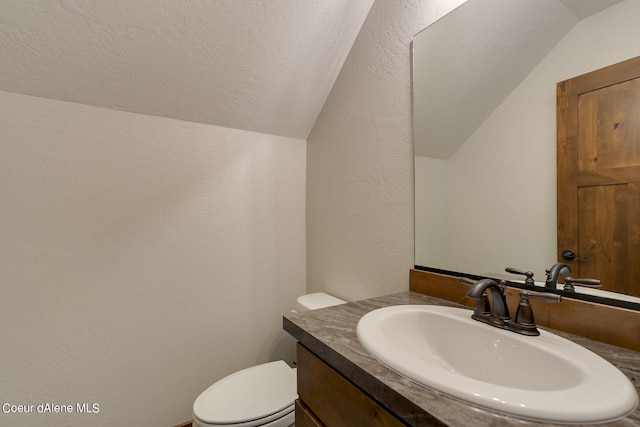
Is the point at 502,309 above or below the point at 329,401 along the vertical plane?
above

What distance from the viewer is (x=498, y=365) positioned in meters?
0.65

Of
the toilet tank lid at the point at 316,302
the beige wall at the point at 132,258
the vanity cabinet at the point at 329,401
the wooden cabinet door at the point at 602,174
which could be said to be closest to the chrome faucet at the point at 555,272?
the wooden cabinet door at the point at 602,174

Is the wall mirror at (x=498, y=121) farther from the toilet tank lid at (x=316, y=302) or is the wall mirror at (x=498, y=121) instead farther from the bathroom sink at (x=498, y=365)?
the toilet tank lid at (x=316, y=302)

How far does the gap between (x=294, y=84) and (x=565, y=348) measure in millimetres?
1506

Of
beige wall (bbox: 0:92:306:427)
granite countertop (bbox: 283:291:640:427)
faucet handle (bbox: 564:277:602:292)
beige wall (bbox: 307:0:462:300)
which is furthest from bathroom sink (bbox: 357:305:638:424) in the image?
beige wall (bbox: 0:92:306:427)

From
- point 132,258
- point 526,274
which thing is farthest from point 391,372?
point 132,258

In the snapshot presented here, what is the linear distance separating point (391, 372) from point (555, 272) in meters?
0.57

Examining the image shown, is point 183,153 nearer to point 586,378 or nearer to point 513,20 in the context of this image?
point 513,20

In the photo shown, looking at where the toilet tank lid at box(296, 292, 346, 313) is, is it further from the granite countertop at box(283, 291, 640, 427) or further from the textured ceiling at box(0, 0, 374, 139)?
the textured ceiling at box(0, 0, 374, 139)

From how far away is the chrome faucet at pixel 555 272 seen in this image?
2.35 feet

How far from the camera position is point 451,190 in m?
1.01

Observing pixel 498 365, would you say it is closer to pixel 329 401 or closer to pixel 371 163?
pixel 329 401

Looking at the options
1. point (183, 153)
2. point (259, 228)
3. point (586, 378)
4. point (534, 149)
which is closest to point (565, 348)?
point (586, 378)

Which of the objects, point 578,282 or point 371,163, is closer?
point 578,282
